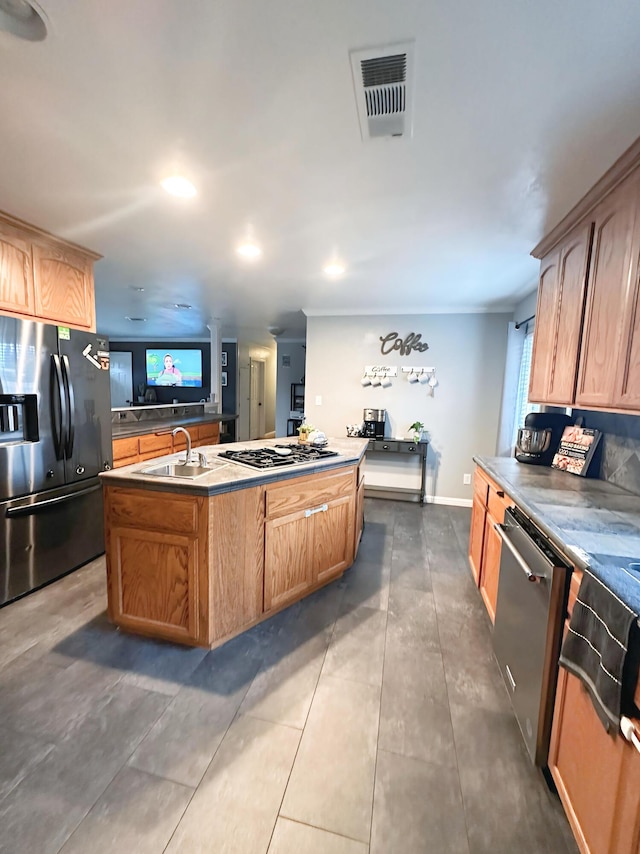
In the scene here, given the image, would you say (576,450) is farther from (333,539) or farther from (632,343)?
(333,539)

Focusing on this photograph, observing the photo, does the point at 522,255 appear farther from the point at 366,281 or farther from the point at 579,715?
the point at 579,715

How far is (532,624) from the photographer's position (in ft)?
4.36

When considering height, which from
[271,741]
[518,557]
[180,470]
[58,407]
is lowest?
[271,741]

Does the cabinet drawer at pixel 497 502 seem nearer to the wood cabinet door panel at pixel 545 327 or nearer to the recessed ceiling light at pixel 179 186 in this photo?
the wood cabinet door panel at pixel 545 327

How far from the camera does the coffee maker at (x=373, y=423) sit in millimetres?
4355

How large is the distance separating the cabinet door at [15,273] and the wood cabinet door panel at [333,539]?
92.8 inches

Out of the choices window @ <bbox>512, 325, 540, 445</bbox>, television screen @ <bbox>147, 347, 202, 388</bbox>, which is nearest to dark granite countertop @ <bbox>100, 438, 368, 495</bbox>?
window @ <bbox>512, 325, 540, 445</bbox>

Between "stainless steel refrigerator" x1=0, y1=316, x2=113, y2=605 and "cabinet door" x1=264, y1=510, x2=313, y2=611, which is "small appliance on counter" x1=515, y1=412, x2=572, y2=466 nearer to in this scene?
"cabinet door" x1=264, y1=510, x2=313, y2=611

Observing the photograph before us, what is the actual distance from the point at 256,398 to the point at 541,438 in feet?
22.3

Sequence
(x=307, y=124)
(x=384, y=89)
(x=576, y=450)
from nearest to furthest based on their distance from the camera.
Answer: (x=384, y=89), (x=307, y=124), (x=576, y=450)

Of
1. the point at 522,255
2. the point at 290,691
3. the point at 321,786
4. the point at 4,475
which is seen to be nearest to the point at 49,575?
the point at 4,475

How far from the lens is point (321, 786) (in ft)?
3.95

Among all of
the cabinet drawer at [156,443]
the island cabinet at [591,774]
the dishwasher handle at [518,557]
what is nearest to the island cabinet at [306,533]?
the dishwasher handle at [518,557]

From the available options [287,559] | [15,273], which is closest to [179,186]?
[15,273]
